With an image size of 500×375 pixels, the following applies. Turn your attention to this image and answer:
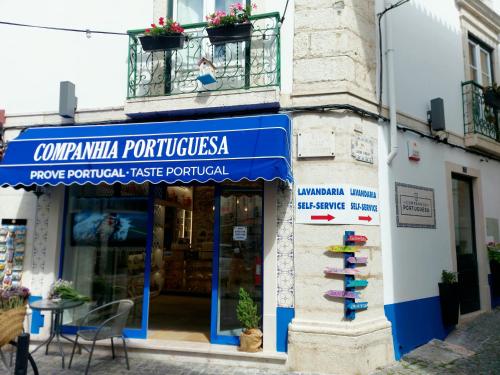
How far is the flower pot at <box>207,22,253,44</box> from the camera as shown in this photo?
20.5ft

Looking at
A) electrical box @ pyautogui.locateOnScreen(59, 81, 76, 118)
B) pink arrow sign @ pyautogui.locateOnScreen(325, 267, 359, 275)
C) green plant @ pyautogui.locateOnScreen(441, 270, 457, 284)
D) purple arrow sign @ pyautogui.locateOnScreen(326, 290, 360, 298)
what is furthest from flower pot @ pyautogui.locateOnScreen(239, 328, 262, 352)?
electrical box @ pyautogui.locateOnScreen(59, 81, 76, 118)

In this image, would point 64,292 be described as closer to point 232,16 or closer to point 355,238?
point 355,238

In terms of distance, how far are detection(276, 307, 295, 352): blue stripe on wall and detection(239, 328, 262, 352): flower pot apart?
10.6 inches

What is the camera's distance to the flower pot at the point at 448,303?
7.07 meters

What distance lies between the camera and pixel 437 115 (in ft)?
24.5

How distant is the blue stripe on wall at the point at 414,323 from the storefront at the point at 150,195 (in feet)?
6.05

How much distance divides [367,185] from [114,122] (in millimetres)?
4255

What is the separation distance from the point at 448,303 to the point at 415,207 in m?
1.79

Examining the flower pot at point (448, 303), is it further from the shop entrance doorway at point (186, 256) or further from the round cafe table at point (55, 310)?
the round cafe table at point (55, 310)

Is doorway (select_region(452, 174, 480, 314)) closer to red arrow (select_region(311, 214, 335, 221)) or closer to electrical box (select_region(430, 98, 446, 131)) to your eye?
electrical box (select_region(430, 98, 446, 131))

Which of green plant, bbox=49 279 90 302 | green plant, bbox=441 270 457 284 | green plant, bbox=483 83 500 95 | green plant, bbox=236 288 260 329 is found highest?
green plant, bbox=483 83 500 95

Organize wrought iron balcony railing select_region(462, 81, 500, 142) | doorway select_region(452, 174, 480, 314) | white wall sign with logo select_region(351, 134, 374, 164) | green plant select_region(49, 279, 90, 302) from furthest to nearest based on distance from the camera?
wrought iron balcony railing select_region(462, 81, 500, 142)
doorway select_region(452, 174, 480, 314)
green plant select_region(49, 279, 90, 302)
white wall sign with logo select_region(351, 134, 374, 164)

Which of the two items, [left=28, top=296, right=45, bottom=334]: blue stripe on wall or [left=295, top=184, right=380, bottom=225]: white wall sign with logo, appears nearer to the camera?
[left=295, top=184, right=380, bottom=225]: white wall sign with logo

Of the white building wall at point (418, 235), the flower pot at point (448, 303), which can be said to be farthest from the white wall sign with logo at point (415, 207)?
the flower pot at point (448, 303)
